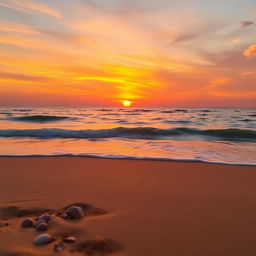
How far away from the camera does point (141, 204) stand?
8.53 feet

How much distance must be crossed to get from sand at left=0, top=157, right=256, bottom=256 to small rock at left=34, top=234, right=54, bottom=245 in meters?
0.04

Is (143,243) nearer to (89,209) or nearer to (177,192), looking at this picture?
(89,209)

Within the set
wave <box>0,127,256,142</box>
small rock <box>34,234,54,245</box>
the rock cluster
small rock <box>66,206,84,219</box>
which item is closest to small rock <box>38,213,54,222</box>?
the rock cluster

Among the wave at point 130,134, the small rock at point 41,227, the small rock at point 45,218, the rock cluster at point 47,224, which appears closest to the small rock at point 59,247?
the rock cluster at point 47,224

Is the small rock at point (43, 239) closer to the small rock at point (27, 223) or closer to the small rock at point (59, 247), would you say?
the small rock at point (59, 247)

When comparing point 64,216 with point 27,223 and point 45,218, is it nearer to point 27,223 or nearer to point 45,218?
point 45,218

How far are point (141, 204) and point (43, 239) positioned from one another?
111 centimetres

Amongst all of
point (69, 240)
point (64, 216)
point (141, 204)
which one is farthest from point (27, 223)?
point (141, 204)

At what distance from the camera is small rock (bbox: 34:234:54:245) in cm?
178

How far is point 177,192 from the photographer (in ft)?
9.85

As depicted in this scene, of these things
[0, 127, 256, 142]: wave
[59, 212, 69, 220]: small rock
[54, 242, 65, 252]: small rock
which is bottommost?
[54, 242, 65, 252]: small rock

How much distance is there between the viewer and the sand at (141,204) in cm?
186

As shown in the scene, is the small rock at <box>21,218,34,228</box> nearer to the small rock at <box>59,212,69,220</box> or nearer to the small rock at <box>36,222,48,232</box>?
the small rock at <box>36,222,48,232</box>

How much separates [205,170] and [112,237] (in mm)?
2570
